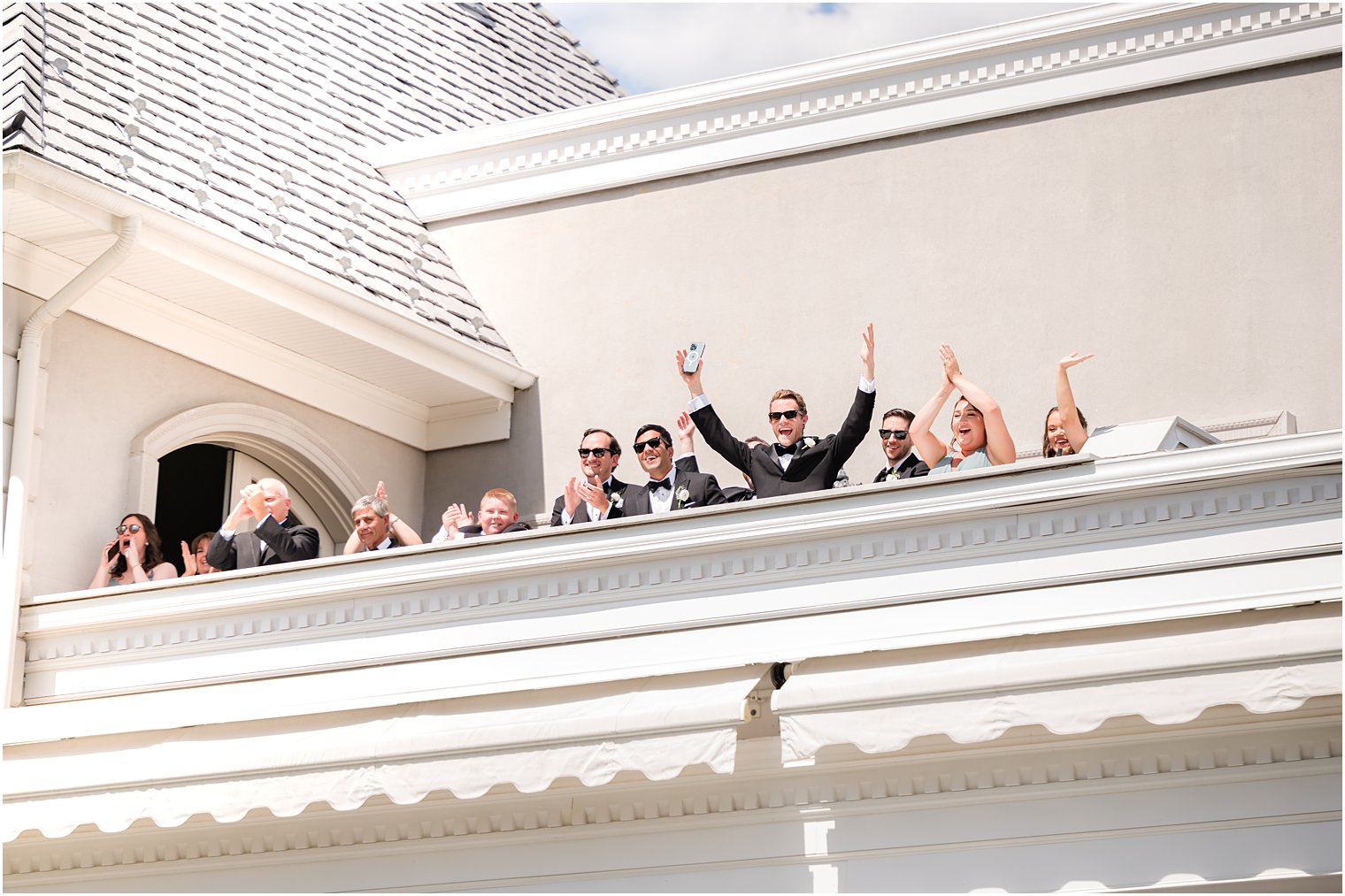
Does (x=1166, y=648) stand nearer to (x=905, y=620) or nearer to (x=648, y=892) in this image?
(x=905, y=620)

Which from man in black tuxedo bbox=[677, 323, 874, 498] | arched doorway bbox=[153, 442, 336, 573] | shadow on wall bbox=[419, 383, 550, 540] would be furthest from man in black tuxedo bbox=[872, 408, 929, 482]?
arched doorway bbox=[153, 442, 336, 573]

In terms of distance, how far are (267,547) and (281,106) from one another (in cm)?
402

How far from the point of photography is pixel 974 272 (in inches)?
479

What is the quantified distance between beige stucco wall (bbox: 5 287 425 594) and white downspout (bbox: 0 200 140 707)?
0.11 metres

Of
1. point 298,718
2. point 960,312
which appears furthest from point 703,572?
point 960,312

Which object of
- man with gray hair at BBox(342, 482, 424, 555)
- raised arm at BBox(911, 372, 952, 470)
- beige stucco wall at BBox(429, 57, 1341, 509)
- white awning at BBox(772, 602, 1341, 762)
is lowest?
white awning at BBox(772, 602, 1341, 762)

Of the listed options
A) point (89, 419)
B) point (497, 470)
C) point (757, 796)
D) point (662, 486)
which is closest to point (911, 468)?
point (662, 486)

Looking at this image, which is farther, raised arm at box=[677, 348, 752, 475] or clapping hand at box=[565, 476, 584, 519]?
clapping hand at box=[565, 476, 584, 519]

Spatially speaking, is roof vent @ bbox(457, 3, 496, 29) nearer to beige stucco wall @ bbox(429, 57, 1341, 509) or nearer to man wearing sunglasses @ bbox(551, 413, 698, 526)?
beige stucco wall @ bbox(429, 57, 1341, 509)

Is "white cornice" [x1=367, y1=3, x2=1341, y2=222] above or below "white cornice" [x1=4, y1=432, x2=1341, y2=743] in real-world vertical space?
above

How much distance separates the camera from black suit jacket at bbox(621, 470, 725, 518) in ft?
31.5

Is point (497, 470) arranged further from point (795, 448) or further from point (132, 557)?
point (795, 448)

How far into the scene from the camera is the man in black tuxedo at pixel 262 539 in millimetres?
10336

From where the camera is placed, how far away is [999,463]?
9.22 m
